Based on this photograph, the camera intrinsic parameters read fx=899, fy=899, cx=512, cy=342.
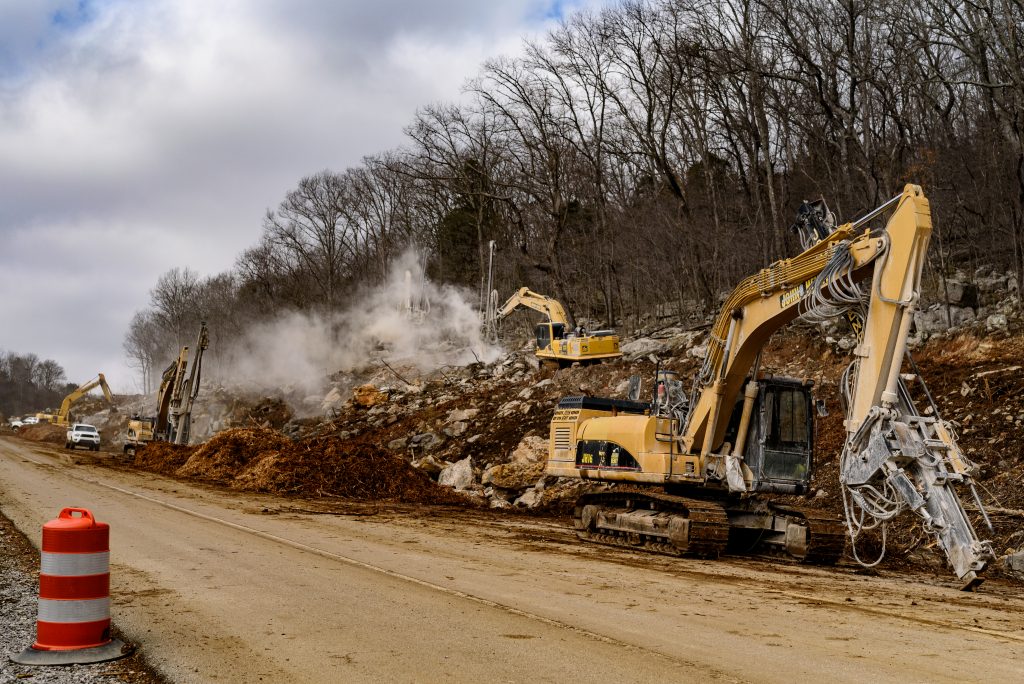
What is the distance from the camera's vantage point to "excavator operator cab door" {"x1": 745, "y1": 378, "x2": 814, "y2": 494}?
1361 centimetres

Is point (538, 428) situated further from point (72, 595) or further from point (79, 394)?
point (79, 394)

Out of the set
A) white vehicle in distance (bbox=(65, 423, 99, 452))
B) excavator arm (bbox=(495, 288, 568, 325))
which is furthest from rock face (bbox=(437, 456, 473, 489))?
white vehicle in distance (bbox=(65, 423, 99, 452))

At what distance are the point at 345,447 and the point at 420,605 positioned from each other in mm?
17651

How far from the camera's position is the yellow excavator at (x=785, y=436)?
10422mm

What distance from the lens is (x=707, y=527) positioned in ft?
43.0

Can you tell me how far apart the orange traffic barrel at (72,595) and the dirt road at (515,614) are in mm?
545

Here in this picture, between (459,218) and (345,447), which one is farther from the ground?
(459,218)

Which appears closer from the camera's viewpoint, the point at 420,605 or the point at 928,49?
the point at 420,605

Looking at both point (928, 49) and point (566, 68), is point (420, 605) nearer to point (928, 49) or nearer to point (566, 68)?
point (928, 49)

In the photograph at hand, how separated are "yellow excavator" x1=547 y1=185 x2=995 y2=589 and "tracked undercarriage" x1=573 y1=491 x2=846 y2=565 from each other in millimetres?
23

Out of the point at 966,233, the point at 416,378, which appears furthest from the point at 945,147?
the point at 416,378

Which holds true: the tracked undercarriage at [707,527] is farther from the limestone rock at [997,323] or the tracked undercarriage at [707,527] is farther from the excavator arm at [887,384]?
the limestone rock at [997,323]

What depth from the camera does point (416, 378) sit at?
138 feet

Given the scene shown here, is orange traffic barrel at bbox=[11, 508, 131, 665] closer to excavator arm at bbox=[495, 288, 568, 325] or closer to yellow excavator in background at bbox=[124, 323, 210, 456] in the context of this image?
excavator arm at bbox=[495, 288, 568, 325]
